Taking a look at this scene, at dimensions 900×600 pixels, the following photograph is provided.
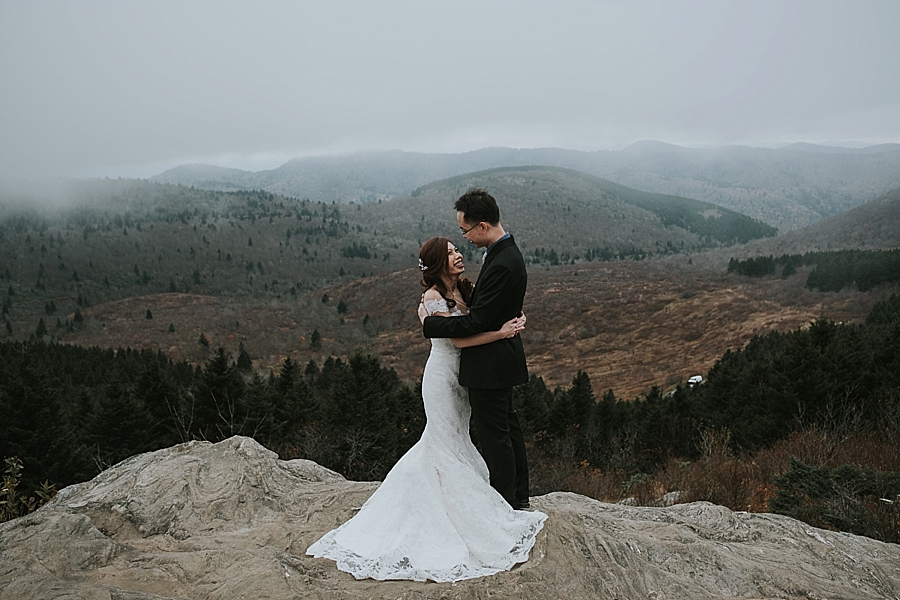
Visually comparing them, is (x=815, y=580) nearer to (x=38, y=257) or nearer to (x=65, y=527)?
(x=65, y=527)

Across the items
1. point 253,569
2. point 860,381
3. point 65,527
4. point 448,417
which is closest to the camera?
point 253,569

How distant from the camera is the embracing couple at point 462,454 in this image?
407 centimetres

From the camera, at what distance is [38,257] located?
5822 inches

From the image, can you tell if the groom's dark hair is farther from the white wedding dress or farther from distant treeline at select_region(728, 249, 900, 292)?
distant treeline at select_region(728, 249, 900, 292)

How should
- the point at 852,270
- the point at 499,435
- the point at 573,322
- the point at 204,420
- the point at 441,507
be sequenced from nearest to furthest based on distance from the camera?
the point at 441,507
the point at 499,435
the point at 204,420
the point at 852,270
the point at 573,322

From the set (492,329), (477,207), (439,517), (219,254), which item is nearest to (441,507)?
(439,517)

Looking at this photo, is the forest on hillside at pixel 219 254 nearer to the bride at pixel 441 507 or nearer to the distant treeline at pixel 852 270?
the distant treeline at pixel 852 270

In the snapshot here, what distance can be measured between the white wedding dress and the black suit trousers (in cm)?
13

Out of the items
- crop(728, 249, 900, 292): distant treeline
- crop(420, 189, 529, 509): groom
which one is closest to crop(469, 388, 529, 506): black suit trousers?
crop(420, 189, 529, 509): groom

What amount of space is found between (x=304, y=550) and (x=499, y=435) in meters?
1.94

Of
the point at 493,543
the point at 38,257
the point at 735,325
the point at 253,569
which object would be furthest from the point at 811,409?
the point at 38,257

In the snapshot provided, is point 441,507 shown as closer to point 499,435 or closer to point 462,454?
point 462,454

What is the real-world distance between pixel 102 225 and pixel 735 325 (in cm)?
21118

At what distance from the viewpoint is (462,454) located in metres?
4.57
